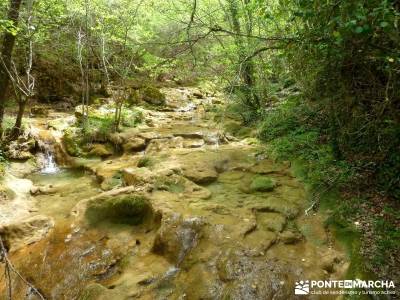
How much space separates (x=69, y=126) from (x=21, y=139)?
79.6 inches

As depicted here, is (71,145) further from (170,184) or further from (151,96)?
(151,96)

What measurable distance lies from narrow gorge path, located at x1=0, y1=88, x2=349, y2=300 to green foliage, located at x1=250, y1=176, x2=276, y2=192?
0.07ft

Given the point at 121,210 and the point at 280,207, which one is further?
the point at 121,210

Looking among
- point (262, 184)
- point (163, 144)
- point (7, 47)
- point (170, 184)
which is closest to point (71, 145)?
point (163, 144)

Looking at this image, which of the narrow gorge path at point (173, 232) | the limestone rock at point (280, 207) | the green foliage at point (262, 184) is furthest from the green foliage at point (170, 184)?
the limestone rock at point (280, 207)

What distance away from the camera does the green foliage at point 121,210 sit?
6125 millimetres

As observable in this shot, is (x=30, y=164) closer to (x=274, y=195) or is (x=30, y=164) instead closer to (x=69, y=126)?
(x=69, y=126)

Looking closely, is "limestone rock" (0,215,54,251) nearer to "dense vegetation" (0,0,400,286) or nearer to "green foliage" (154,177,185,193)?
"green foliage" (154,177,185,193)

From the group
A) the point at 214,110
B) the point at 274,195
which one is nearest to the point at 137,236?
the point at 274,195

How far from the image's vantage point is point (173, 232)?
5.18 meters

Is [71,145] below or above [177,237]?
above

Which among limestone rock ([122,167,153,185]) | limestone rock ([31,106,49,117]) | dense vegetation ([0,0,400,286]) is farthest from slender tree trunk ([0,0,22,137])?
limestone rock ([31,106,49,117])

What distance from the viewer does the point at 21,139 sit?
9.82m

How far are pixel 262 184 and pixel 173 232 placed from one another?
2.21m
